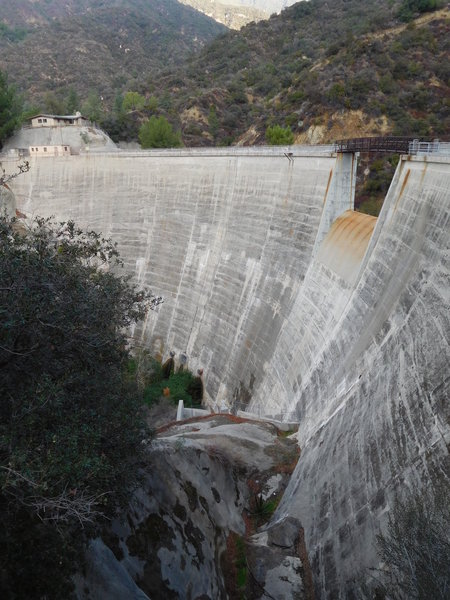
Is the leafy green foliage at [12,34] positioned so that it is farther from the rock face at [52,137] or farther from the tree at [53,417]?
the tree at [53,417]

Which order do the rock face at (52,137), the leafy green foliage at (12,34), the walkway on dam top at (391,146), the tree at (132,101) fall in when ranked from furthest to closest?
1. the leafy green foliage at (12,34)
2. the tree at (132,101)
3. the rock face at (52,137)
4. the walkway on dam top at (391,146)

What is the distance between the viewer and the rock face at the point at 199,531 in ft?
24.2

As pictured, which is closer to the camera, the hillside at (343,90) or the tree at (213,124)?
the hillside at (343,90)

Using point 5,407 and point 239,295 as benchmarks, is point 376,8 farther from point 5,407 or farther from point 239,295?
point 5,407

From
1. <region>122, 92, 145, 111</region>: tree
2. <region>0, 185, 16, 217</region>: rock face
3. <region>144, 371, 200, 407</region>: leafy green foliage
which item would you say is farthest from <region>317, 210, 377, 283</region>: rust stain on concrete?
<region>122, 92, 145, 111</region>: tree

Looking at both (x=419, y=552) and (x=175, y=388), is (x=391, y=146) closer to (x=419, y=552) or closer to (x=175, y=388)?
(x=419, y=552)

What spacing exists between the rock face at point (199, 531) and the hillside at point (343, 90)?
30.7 meters

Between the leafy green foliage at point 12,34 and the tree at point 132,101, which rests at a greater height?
the leafy green foliage at point 12,34

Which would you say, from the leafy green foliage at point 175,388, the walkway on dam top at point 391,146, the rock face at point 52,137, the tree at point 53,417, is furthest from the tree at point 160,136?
the tree at point 53,417

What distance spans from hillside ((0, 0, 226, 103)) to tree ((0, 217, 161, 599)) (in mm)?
75273

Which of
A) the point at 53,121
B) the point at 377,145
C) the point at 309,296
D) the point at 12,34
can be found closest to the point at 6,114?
the point at 53,121

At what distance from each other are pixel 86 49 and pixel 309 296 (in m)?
104

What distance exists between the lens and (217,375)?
2277cm

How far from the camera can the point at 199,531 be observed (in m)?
8.97
